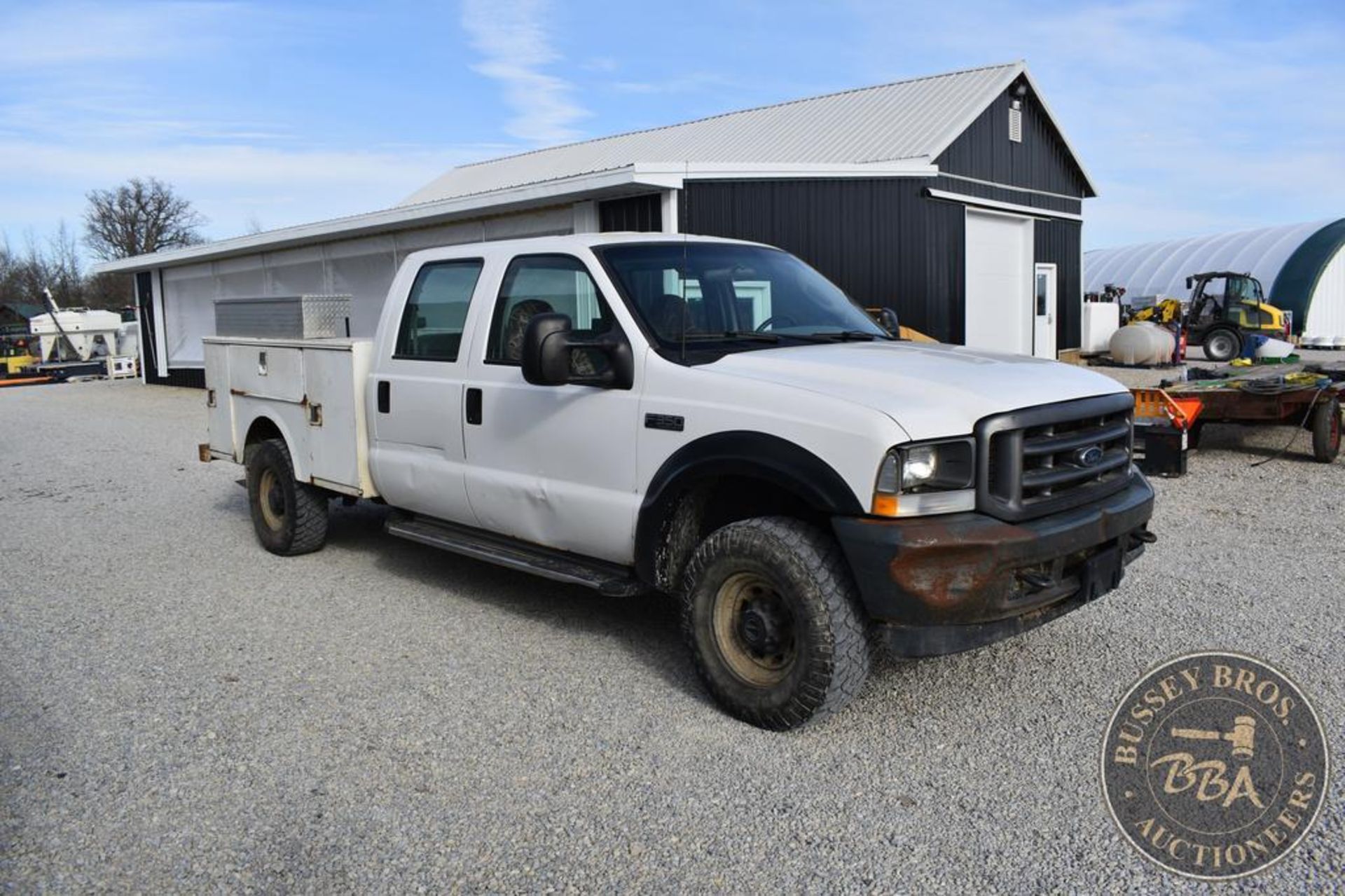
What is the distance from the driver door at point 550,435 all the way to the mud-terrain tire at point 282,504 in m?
2.07

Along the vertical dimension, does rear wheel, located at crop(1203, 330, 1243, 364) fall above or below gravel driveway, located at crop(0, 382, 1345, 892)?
above

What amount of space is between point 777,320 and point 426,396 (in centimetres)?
199

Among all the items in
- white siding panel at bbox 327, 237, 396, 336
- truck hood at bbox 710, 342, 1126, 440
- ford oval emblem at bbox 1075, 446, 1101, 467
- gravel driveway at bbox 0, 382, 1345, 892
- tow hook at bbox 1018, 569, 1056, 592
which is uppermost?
white siding panel at bbox 327, 237, 396, 336

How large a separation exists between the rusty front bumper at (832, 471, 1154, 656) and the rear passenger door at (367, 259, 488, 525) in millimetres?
2566

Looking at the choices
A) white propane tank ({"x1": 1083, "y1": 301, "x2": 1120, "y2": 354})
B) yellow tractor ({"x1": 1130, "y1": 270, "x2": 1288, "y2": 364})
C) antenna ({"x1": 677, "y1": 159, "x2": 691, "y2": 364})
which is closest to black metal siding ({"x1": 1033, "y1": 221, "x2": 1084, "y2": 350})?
white propane tank ({"x1": 1083, "y1": 301, "x2": 1120, "y2": 354})

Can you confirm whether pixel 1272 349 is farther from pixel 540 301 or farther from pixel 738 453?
pixel 738 453

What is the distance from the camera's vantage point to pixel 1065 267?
Answer: 23969mm

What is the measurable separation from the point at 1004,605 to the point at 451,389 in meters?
3.12

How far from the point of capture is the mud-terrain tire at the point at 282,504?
23.5 ft

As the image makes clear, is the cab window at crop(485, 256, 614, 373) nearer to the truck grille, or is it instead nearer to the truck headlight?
the truck headlight

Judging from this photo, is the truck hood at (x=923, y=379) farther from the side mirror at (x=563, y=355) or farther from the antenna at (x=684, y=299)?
the side mirror at (x=563, y=355)

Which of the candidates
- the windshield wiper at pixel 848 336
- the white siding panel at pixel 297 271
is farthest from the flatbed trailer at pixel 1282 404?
the white siding panel at pixel 297 271

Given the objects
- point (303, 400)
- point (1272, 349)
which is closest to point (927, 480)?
point (303, 400)

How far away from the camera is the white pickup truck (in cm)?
393
